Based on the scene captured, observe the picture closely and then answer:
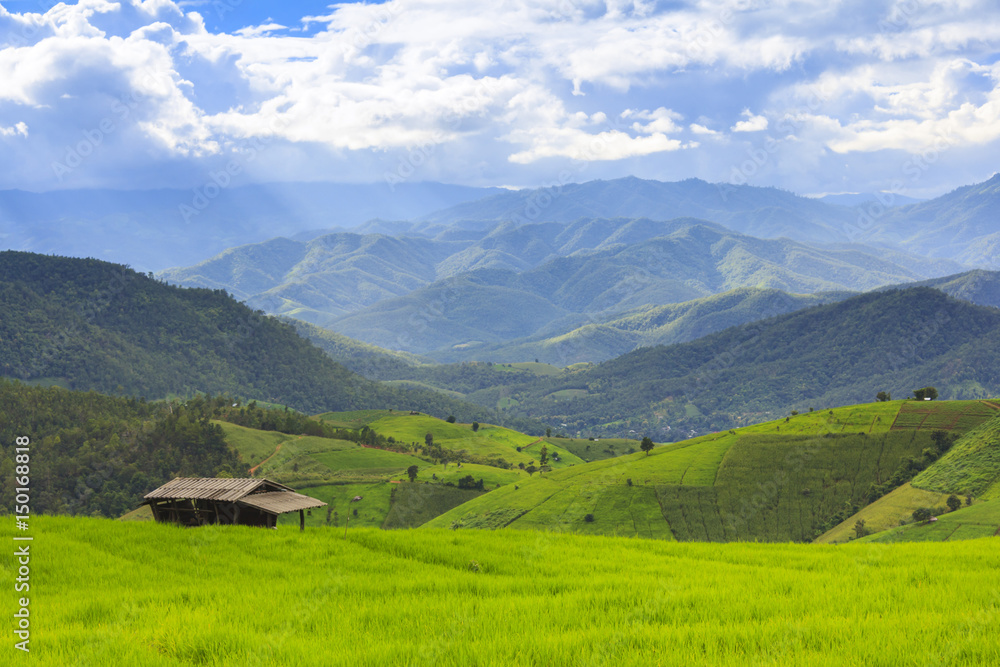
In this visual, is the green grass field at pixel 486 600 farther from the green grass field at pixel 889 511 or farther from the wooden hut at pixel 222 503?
the green grass field at pixel 889 511

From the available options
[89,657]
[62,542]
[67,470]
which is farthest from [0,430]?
[89,657]

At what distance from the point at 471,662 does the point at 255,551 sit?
16423mm

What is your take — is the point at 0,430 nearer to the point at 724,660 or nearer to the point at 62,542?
the point at 62,542

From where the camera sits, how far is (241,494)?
29906mm

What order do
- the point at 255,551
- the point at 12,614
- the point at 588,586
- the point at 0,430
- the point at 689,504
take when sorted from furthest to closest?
1. the point at 0,430
2. the point at 689,504
3. the point at 255,551
4. the point at 588,586
5. the point at 12,614

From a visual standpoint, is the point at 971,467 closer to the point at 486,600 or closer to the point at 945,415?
the point at 945,415

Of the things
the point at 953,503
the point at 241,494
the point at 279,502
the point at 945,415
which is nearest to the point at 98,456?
the point at 279,502

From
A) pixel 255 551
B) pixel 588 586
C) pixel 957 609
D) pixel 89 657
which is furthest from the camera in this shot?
pixel 255 551

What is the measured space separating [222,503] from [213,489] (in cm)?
80

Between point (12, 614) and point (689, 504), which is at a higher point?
point (12, 614)

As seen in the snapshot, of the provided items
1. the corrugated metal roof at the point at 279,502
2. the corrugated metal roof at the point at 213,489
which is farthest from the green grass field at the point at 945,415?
the corrugated metal roof at the point at 213,489

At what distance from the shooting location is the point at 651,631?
1377 centimetres

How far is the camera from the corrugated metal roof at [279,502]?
29734 millimetres

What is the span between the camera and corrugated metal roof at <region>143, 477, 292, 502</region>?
30.0 metres
